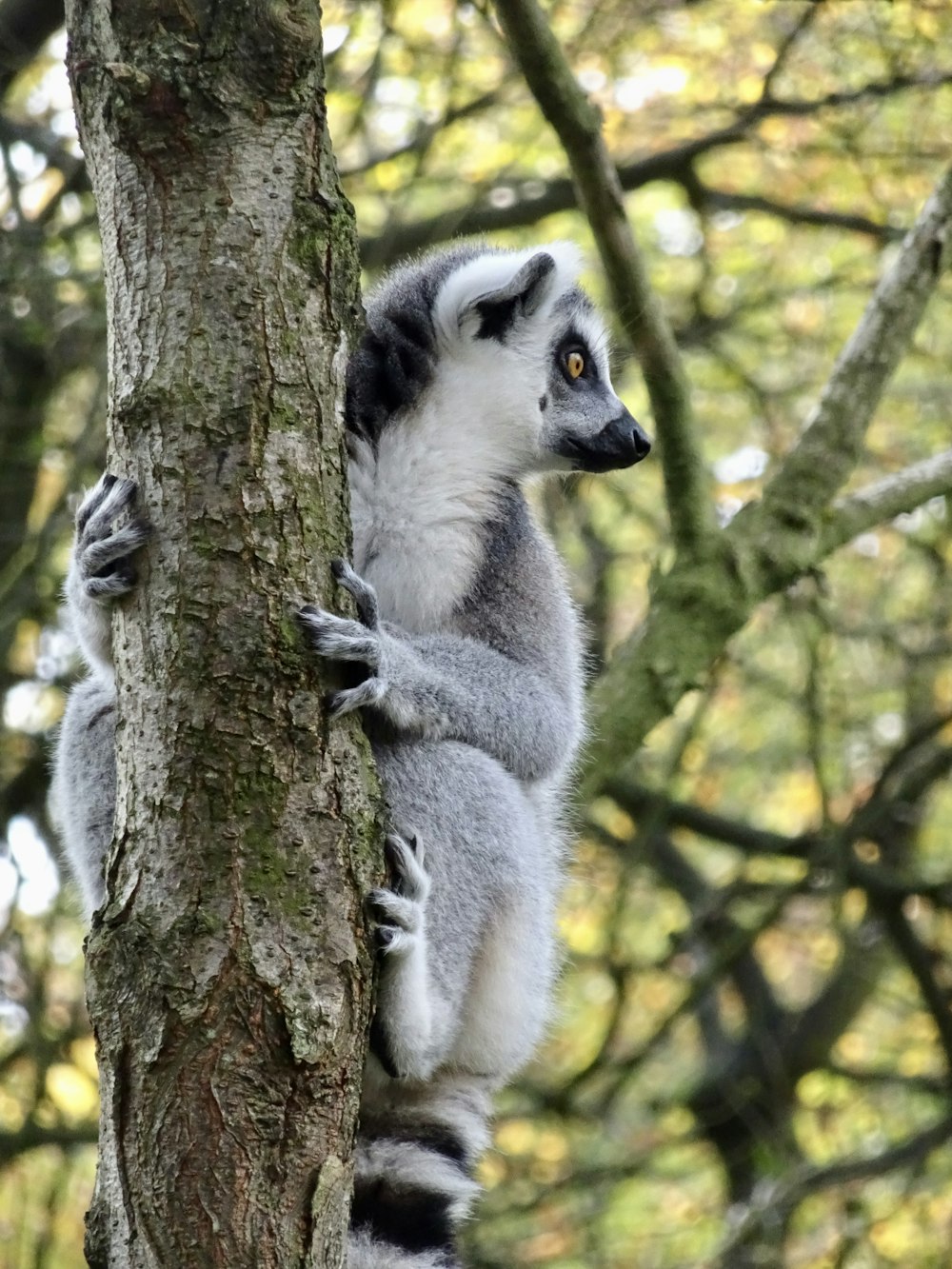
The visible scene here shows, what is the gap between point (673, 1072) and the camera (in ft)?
38.4

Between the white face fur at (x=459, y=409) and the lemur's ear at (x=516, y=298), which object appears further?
the lemur's ear at (x=516, y=298)

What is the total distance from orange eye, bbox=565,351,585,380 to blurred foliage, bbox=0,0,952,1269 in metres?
1.66

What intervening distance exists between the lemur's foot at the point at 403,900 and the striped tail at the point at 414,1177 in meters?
0.65

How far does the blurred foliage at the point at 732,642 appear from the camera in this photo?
6.55m

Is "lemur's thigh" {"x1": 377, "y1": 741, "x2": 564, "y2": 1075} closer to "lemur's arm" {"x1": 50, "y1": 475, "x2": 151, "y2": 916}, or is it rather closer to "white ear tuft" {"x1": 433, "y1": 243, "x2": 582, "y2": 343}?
"lemur's arm" {"x1": 50, "y1": 475, "x2": 151, "y2": 916}

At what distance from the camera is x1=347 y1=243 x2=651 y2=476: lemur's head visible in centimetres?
428

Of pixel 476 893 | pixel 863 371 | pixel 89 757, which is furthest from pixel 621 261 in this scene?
pixel 89 757

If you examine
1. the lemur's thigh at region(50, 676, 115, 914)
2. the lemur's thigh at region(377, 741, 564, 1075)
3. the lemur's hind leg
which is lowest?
the lemur's hind leg

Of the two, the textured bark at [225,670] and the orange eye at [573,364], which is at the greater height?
the orange eye at [573,364]

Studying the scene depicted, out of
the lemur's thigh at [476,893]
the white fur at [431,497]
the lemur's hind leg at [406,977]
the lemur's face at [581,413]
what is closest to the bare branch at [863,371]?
the lemur's face at [581,413]

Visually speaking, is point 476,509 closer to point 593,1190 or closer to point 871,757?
point 593,1190

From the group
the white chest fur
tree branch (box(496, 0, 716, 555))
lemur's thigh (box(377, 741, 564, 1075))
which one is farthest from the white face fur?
lemur's thigh (box(377, 741, 564, 1075))

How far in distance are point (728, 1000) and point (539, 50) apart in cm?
849

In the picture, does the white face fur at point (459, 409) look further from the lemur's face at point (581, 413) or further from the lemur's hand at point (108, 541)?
the lemur's hand at point (108, 541)
